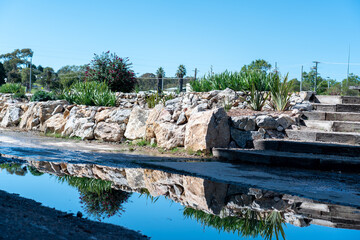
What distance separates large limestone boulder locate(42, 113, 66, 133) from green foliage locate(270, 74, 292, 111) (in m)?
6.58

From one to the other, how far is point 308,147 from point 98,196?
14.0 ft

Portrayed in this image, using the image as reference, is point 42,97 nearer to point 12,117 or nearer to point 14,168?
point 12,117

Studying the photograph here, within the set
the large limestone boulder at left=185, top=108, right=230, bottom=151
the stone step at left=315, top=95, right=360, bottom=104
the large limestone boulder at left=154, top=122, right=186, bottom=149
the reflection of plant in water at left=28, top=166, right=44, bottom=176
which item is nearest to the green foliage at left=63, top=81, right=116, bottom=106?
the large limestone boulder at left=154, top=122, right=186, bottom=149

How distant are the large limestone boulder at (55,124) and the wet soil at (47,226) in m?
8.12

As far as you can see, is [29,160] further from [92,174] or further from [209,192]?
[209,192]

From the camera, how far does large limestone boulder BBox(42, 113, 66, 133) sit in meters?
11.0

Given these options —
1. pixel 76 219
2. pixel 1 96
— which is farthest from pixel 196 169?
pixel 1 96

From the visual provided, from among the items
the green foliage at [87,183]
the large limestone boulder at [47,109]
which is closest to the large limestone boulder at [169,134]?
the green foliage at [87,183]

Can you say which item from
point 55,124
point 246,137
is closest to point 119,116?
point 55,124

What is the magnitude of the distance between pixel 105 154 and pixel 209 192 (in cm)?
341

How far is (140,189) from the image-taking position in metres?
4.20

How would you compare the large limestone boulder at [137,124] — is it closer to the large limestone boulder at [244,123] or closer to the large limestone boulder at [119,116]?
the large limestone boulder at [119,116]

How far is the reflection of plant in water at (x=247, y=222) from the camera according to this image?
291 cm

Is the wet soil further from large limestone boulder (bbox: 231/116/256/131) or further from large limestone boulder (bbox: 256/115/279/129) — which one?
large limestone boulder (bbox: 256/115/279/129)
